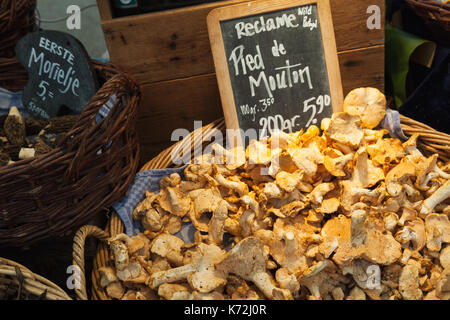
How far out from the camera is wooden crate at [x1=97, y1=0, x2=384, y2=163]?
1.40 m

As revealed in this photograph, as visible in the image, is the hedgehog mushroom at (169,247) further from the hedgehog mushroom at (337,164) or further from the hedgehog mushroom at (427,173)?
the hedgehog mushroom at (427,173)

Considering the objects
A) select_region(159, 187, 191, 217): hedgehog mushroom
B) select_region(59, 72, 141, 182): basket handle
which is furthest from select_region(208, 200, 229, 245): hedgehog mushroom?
select_region(59, 72, 141, 182): basket handle

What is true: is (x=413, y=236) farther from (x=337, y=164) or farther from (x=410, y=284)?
(x=337, y=164)

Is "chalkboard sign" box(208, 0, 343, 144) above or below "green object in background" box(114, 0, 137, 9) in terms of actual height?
below

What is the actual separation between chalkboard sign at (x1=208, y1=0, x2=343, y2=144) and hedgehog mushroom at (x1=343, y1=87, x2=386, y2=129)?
0.09 meters

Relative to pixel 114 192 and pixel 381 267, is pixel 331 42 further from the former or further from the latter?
pixel 114 192

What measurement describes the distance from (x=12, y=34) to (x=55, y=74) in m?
0.40

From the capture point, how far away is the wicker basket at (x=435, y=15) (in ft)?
4.80

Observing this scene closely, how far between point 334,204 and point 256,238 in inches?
10.0

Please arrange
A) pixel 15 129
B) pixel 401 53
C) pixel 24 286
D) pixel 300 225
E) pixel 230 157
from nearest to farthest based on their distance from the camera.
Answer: pixel 24 286
pixel 300 225
pixel 230 157
pixel 15 129
pixel 401 53

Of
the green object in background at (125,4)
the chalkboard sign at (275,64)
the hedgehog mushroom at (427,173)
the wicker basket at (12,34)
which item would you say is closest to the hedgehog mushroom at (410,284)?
the hedgehog mushroom at (427,173)

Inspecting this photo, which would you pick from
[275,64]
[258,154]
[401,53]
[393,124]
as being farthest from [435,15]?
[258,154]

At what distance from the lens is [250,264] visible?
0.95 metres

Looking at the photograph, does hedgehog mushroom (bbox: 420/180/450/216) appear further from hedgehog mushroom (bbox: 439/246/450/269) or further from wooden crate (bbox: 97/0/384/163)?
wooden crate (bbox: 97/0/384/163)
